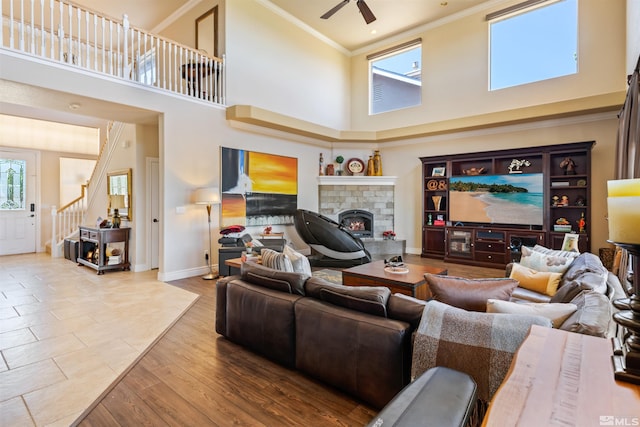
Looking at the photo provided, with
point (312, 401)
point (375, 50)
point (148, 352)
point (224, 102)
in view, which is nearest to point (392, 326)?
point (312, 401)

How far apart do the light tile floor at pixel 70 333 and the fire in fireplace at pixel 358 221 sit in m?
4.45

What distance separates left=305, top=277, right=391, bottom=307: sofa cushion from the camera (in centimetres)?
198

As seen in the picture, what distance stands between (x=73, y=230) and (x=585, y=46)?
11.2 m

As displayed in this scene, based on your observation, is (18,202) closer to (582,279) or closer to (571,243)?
(582,279)

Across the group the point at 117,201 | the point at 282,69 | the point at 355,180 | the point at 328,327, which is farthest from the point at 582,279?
the point at 117,201

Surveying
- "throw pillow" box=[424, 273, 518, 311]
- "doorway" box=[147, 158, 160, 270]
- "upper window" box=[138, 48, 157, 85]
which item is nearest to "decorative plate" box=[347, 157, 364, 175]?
"doorway" box=[147, 158, 160, 270]

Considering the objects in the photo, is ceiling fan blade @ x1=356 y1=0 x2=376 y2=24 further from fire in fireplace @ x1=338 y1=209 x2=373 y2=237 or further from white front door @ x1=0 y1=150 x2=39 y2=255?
white front door @ x1=0 y1=150 x2=39 y2=255

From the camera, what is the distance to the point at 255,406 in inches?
77.9

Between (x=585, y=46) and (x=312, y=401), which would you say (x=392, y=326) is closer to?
(x=312, y=401)

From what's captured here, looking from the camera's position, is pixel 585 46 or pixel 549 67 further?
pixel 549 67

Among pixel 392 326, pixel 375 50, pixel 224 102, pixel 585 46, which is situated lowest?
pixel 392 326

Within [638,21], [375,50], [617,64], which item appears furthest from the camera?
[375,50]

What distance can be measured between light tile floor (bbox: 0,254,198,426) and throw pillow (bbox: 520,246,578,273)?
12.7 ft

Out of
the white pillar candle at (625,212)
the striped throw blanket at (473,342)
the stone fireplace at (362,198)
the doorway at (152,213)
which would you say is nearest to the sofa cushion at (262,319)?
the striped throw blanket at (473,342)
